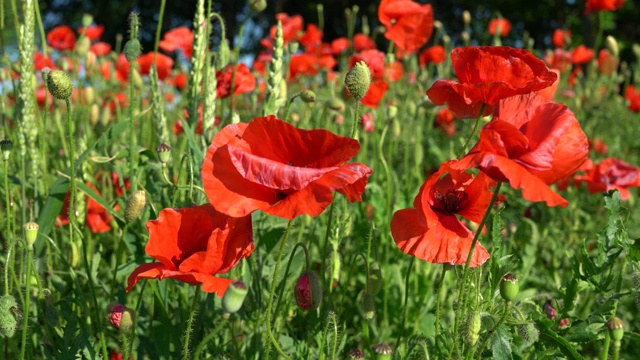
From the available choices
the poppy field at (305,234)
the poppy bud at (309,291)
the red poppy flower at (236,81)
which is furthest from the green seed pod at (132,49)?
the poppy bud at (309,291)

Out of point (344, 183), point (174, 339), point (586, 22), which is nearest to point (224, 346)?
point (174, 339)

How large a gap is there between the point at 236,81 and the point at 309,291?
1.04 metres

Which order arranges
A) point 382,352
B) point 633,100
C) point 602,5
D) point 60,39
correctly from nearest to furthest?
point 382,352 < point 602,5 < point 60,39 < point 633,100

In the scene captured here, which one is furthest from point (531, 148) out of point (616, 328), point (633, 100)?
point (633, 100)

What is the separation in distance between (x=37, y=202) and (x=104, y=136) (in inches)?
11.1

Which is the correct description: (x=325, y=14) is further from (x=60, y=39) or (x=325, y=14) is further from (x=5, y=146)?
(x=5, y=146)

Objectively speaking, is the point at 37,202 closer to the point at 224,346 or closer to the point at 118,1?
the point at 224,346

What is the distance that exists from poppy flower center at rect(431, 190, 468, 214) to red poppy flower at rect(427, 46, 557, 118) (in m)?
0.15

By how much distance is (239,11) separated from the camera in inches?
741

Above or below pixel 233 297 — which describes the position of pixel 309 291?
below

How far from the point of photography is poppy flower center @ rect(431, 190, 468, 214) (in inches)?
47.8

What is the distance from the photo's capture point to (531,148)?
102cm

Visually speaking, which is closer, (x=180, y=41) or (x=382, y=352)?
(x=382, y=352)

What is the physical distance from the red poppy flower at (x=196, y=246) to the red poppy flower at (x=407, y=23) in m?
1.34
